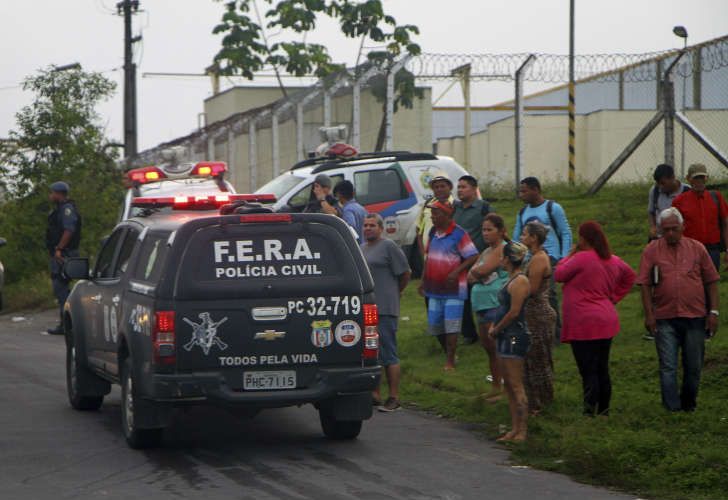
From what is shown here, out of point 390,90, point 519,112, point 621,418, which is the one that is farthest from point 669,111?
point 621,418

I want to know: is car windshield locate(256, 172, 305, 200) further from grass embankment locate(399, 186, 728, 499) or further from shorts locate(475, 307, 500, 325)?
shorts locate(475, 307, 500, 325)

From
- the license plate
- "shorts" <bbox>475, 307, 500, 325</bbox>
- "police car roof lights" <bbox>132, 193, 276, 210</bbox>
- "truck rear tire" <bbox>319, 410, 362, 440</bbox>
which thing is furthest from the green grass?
the license plate

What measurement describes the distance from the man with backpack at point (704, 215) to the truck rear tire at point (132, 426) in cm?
538

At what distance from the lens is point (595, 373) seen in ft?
35.7

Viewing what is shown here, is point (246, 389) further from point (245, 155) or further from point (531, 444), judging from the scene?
point (245, 155)

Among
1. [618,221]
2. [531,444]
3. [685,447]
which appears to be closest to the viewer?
[685,447]

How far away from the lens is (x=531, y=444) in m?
10.3

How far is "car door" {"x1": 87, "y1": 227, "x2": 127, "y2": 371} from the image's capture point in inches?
459

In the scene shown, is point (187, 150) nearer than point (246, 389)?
No

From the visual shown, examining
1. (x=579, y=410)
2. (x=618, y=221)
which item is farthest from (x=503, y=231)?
(x=618, y=221)

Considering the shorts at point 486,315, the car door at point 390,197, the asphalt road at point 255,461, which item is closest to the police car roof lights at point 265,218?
the asphalt road at point 255,461

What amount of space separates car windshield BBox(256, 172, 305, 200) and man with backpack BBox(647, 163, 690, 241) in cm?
840

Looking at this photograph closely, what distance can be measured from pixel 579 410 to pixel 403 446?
5.27 ft

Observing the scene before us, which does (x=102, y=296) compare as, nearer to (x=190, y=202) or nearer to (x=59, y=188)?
(x=190, y=202)
